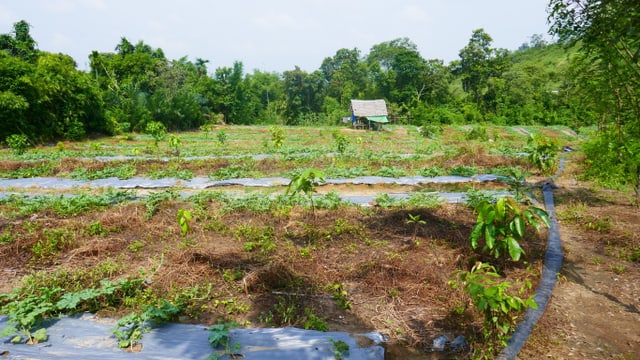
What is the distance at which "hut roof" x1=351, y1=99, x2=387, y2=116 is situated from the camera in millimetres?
31891

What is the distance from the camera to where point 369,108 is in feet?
106

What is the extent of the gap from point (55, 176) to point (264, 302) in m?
10.2

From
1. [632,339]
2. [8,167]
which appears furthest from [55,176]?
[632,339]

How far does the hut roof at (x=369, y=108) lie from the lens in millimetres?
31891

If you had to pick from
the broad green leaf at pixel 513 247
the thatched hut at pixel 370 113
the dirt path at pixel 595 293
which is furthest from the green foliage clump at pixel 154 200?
the thatched hut at pixel 370 113

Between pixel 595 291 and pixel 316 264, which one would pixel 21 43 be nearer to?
pixel 316 264

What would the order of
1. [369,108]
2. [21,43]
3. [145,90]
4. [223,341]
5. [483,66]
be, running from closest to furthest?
[223,341], [21,43], [145,90], [369,108], [483,66]

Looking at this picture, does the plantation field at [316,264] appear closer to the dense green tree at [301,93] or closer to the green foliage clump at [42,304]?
the green foliage clump at [42,304]

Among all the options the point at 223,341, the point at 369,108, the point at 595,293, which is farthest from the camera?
the point at 369,108

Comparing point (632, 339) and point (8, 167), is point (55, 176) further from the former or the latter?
point (632, 339)

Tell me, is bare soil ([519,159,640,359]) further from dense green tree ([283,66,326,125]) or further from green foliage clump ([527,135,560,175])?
dense green tree ([283,66,326,125])

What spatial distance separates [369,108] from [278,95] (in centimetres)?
2144

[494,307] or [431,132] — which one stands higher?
[431,132]

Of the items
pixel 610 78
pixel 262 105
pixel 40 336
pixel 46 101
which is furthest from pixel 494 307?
pixel 262 105
